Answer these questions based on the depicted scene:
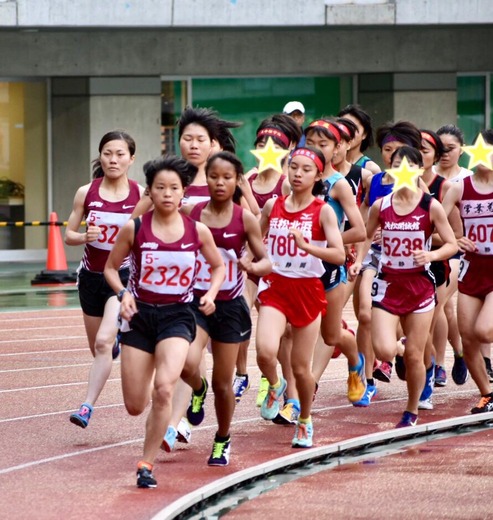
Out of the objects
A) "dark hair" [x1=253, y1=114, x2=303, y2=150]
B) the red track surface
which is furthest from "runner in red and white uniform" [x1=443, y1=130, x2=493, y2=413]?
"dark hair" [x1=253, y1=114, x2=303, y2=150]

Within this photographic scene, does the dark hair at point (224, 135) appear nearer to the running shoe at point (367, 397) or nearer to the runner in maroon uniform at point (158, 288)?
the runner in maroon uniform at point (158, 288)

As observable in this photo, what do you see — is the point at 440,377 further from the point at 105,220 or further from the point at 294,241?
the point at 105,220

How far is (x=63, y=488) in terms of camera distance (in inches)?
345

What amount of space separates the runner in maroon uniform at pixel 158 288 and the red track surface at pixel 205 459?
1.68 ft

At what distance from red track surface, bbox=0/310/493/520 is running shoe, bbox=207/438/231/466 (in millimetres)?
70

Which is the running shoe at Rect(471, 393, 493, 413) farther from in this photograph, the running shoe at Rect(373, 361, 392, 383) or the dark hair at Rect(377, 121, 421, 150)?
the dark hair at Rect(377, 121, 421, 150)

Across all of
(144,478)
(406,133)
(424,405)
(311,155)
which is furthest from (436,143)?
(144,478)

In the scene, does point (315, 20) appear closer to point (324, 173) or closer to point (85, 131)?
point (85, 131)

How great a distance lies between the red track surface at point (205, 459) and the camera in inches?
328

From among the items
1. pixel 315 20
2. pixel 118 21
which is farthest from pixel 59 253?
pixel 315 20

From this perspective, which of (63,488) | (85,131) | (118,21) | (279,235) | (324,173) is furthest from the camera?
(85,131)

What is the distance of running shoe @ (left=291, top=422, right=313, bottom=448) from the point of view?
10078 millimetres

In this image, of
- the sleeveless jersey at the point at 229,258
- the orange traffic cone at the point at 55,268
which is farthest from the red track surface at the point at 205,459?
the orange traffic cone at the point at 55,268

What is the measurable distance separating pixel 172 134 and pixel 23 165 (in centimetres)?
304
